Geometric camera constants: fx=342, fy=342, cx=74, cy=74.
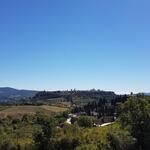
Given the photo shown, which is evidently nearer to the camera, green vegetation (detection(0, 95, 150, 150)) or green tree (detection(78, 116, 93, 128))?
green vegetation (detection(0, 95, 150, 150))

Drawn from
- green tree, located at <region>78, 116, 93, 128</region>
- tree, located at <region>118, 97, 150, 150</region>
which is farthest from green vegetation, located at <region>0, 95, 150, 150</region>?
green tree, located at <region>78, 116, 93, 128</region>

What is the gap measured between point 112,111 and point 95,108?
28.5m

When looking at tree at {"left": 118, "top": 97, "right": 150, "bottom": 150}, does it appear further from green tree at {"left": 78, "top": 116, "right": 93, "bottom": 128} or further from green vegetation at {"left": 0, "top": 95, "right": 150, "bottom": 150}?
green tree at {"left": 78, "top": 116, "right": 93, "bottom": 128}

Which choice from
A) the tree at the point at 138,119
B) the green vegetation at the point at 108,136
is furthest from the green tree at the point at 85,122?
the tree at the point at 138,119

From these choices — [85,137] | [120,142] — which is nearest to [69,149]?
[85,137]

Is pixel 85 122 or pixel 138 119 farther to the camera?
pixel 85 122

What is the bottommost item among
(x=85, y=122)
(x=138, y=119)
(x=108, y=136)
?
(x=108, y=136)

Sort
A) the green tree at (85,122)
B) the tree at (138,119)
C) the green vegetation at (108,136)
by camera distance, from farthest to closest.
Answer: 1. the green tree at (85,122)
2. the green vegetation at (108,136)
3. the tree at (138,119)

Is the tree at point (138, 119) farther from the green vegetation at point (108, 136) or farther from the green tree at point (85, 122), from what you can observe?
the green tree at point (85, 122)

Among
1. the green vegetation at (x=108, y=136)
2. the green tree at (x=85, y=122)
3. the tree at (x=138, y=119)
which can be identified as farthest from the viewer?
the green tree at (x=85, y=122)

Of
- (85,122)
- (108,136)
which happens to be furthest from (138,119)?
(85,122)

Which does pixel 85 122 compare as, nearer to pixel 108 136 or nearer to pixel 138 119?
pixel 108 136

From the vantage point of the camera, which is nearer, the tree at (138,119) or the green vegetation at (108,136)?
the tree at (138,119)

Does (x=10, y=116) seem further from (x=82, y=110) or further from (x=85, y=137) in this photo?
(x=85, y=137)
